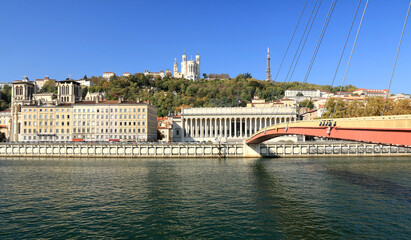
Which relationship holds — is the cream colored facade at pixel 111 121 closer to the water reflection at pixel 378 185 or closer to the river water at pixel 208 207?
the river water at pixel 208 207

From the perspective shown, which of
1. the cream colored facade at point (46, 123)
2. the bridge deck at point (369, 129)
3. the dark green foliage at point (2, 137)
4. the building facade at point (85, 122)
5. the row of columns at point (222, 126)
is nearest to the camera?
the bridge deck at point (369, 129)

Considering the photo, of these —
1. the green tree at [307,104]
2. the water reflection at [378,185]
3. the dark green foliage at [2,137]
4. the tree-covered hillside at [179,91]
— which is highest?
the tree-covered hillside at [179,91]

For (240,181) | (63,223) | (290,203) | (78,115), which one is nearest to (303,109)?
(78,115)

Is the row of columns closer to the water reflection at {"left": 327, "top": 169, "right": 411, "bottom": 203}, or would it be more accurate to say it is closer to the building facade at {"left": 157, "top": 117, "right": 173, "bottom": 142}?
the building facade at {"left": 157, "top": 117, "right": 173, "bottom": 142}

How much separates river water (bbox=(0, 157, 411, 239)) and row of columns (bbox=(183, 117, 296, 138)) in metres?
70.9

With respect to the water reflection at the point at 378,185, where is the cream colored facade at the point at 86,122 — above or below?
above

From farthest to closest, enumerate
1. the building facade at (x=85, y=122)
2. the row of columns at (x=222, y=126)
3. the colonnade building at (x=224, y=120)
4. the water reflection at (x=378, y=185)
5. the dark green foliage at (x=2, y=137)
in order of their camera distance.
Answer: the row of columns at (x=222, y=126), the colonnade building at (x=224, y=120), the dark green foliage at (x=2, y=137), the building facade at (x=85, y=122), the water reflection at (x=378, y=185)

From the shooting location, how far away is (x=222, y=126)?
11225cm

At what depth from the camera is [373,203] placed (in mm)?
24203

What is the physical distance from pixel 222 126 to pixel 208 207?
88.7 m

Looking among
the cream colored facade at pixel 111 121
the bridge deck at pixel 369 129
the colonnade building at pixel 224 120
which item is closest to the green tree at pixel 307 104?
the colonnade building at pixel 224 120

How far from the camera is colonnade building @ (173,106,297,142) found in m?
108

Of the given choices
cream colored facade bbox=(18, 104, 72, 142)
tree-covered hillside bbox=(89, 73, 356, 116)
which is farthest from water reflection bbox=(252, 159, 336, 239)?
tree-covered hillside bbox=(89, 73, 356, 116)

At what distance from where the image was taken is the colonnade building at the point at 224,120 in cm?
10788
